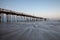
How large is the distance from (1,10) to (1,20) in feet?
37.4

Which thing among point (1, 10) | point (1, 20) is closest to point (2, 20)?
point (1, 20)

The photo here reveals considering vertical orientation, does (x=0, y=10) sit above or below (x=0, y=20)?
above

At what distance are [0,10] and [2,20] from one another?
11.4 m

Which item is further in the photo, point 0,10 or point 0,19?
point 0,19

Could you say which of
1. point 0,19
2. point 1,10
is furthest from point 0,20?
point 1,10

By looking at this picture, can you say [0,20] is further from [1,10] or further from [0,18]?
[1,10]

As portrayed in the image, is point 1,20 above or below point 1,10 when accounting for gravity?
below

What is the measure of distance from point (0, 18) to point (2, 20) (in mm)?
1407

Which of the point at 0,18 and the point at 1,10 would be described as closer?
the point at 1,10

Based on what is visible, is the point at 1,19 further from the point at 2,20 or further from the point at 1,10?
the point at 1,10

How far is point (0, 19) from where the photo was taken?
3784 cm

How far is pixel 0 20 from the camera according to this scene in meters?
37.4

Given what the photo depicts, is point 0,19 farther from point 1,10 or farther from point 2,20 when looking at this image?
point 1,10

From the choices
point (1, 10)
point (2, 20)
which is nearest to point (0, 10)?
point (1, 10)
